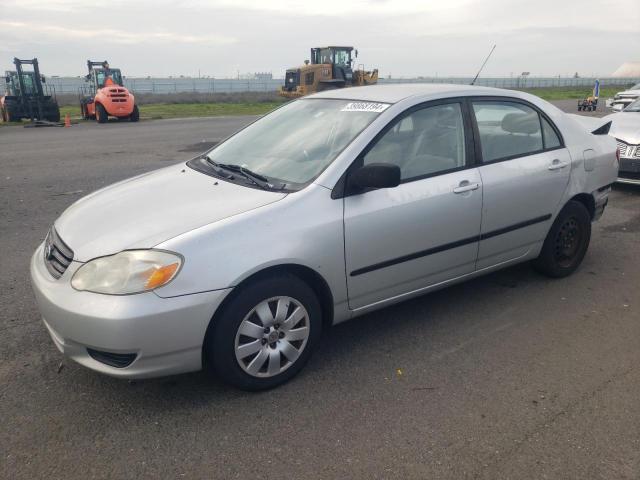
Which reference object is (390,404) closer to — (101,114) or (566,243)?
(566,243)

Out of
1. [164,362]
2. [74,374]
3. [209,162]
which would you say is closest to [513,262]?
[209,162]

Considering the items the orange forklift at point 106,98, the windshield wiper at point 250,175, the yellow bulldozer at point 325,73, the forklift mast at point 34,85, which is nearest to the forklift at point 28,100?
the forklift mast at point 34,85

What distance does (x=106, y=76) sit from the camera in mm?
22703

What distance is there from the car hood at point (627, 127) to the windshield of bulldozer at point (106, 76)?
759 inches

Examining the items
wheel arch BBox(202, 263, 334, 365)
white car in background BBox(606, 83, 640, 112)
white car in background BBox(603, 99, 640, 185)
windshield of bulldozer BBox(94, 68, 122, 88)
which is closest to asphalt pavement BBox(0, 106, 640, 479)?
wheel arch BBox(202, 263, 334, 365)

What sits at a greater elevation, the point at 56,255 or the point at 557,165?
the point at 557,165

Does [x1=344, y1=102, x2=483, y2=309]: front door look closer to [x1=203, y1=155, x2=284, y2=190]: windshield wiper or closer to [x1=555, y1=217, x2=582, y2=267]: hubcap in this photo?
[x1=203, y1=155, x2=284, y2=190]: windshield wiper

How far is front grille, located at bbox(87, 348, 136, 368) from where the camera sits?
2.70 m

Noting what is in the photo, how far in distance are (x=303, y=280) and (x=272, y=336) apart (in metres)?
0.36

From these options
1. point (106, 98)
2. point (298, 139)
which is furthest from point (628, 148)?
point (106, 98)

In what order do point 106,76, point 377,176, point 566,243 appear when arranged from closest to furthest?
point 377,176 < point 566,243 < point 106,76

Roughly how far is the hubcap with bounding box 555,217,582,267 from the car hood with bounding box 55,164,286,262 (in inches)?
105

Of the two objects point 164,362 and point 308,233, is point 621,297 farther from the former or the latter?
point 164,362

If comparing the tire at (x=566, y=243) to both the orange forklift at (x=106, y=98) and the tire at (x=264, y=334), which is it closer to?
the tire at (x=264, y=334)
